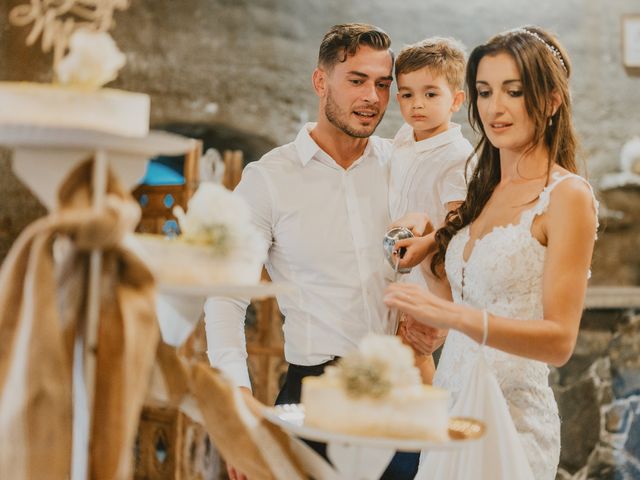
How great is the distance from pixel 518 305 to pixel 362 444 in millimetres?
983

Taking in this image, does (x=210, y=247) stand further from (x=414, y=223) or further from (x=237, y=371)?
(x=414, y=223)

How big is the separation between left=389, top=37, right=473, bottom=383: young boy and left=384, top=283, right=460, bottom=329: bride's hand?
91cm

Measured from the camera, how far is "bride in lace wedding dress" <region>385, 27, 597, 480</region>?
2.28 m

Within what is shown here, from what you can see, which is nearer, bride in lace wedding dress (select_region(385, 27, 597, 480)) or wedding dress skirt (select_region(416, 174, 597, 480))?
bride in lace wedding dress (select_region(385, 27, 597, 480))

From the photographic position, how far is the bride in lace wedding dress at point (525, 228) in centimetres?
228

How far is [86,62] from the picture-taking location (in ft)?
5.39

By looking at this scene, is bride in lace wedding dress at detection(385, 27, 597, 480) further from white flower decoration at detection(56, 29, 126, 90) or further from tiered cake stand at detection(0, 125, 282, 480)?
white flower decoration at detection(56, 29, 126, 90)

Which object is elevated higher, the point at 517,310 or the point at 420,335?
the point at 517,310

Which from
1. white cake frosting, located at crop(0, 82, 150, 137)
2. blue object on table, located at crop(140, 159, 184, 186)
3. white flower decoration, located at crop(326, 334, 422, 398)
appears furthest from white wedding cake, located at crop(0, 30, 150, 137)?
blue object on table, located at crop(140, 159, 184, 186)

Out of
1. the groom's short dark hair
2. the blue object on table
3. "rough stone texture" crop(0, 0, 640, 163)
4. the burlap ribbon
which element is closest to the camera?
the burlap ribbon

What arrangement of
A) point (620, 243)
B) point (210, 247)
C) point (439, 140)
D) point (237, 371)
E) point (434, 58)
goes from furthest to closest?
point (620, 243), point (439, 140), point (434, 58), point (237, 371), point (210, 247)

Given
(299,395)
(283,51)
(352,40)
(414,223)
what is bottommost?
(299,395)

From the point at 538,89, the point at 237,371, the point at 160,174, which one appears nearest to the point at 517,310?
the point at 538,89

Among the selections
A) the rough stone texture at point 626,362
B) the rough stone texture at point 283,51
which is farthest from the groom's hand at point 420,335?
the rough stone texture at point 283,51
